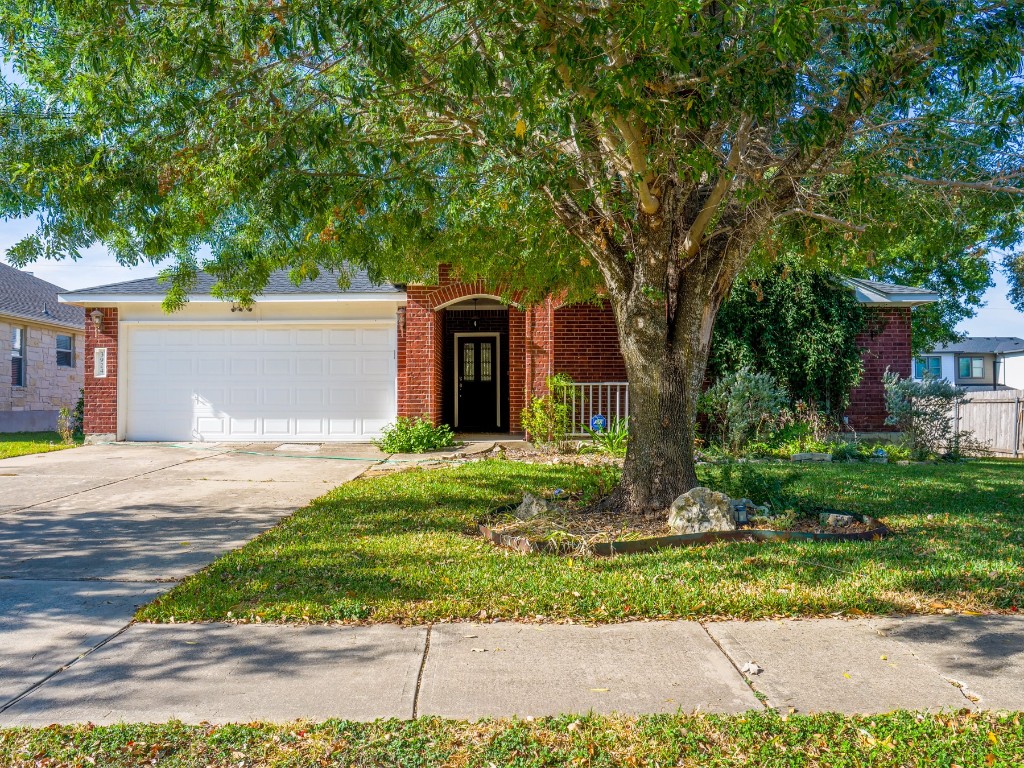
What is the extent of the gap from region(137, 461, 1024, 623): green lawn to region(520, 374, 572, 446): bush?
5318 mm

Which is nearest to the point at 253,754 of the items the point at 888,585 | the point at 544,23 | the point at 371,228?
the point at 888,585

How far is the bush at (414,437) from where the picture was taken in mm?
13078

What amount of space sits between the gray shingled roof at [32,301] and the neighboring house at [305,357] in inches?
235

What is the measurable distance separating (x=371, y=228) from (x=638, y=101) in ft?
11.0

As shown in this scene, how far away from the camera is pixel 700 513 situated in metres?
6.18

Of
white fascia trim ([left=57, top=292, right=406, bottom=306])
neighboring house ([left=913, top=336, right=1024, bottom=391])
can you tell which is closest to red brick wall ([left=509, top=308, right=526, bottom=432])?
white fascia trim ([left=57, top=292, right=406, bottom=306])

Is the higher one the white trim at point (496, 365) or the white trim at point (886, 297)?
the white trim at point (886, 297)

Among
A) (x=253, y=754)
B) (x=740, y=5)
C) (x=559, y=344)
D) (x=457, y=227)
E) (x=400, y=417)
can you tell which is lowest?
(x=253, y=754)

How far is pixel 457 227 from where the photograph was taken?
25.3ft

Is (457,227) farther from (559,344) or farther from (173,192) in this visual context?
(559,344)

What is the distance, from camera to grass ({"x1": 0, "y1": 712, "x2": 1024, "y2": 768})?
2.83 metres

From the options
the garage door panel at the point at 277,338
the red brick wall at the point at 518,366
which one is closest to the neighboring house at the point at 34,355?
the garage door panel at the point at 277,338

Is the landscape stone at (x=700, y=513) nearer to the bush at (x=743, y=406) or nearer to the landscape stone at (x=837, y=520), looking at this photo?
the landscape stone at (x=837, y=520)

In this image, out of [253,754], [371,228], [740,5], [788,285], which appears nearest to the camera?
[253,754]
